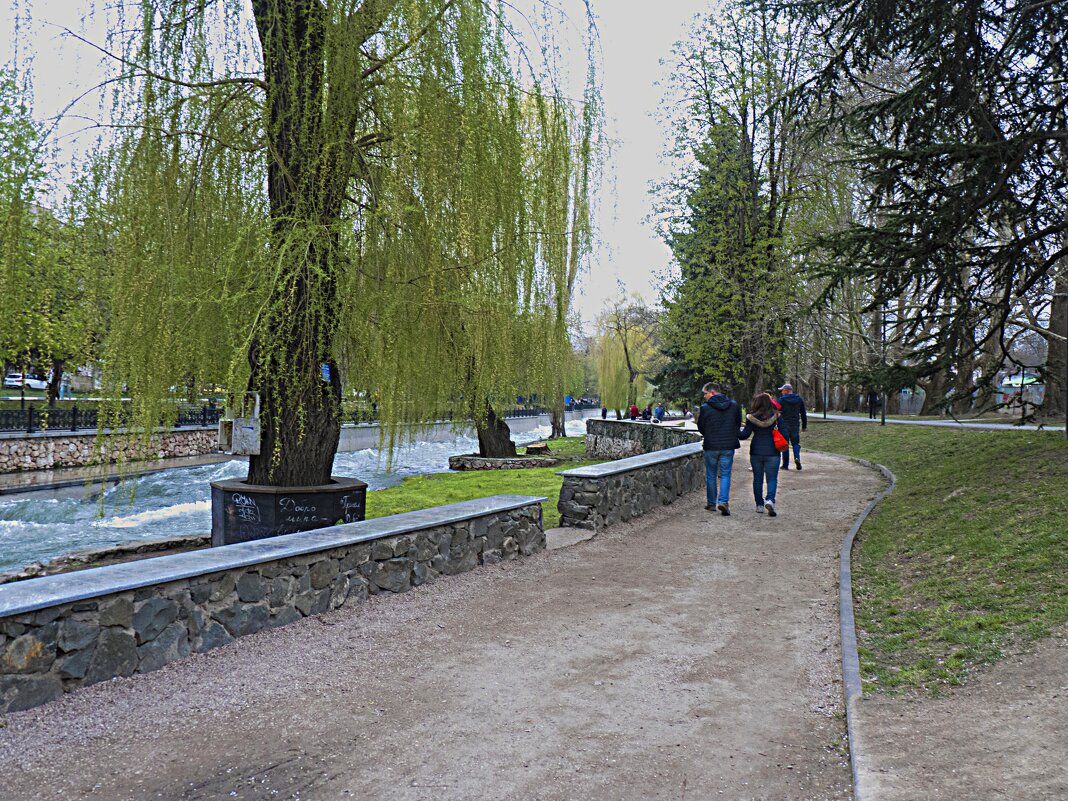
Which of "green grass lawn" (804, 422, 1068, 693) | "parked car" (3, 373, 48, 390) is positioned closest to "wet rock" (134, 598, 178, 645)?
"green grass lawn" (804, 422, 1068, 693)

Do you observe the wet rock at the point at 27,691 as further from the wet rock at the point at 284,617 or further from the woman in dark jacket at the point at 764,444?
the woman in dark jacket at the point at 764,444

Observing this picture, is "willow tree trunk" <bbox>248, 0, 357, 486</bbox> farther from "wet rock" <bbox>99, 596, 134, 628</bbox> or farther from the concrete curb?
the concrete curb

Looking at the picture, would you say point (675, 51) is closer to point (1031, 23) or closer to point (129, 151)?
point (1031, 23)

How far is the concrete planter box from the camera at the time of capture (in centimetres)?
758

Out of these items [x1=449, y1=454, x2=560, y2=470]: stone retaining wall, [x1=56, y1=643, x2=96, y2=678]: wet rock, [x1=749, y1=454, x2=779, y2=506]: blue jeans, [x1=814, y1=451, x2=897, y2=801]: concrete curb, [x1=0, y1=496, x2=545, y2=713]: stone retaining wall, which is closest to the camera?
[x1=814, y1=451, x2=897, y2=801]: concrete curb

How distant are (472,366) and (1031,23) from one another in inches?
347

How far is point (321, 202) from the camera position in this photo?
22.8 feet

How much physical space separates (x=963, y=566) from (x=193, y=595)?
6.11 m

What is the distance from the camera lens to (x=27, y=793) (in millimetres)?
3355

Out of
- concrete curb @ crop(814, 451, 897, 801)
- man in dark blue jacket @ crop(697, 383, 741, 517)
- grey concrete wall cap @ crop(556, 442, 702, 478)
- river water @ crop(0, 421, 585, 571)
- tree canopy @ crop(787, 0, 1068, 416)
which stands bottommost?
river water @ crop(0, 421, 585, 571)

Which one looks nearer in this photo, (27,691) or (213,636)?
(27,691)

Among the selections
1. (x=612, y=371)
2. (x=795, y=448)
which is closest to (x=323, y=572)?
(x=795, y=448)

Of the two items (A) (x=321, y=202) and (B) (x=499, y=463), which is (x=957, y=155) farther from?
(B) (x=499, y=463)

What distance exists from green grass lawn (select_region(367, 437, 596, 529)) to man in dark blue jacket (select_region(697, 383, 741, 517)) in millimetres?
2308
